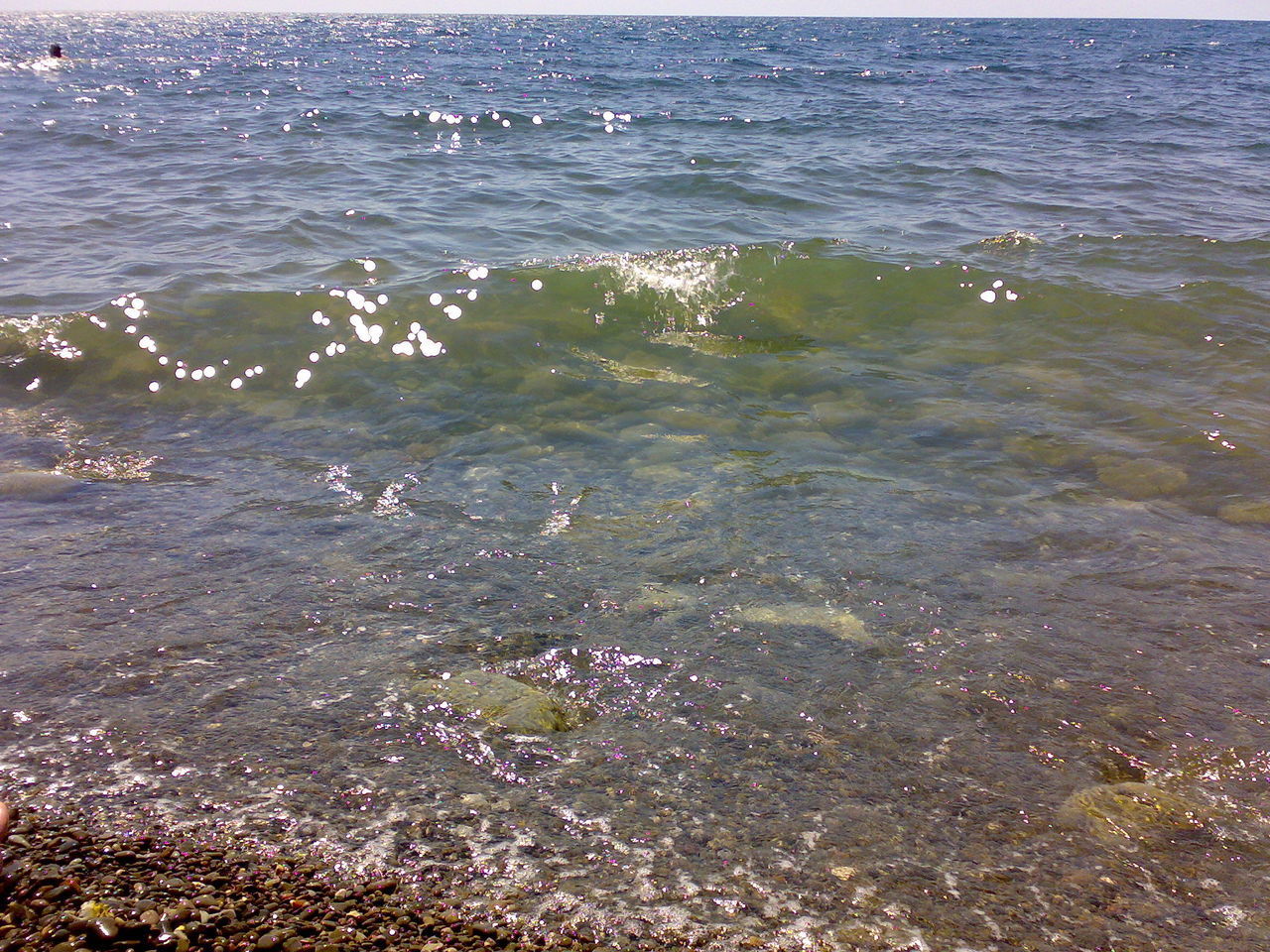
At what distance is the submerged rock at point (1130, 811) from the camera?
2.79 meters

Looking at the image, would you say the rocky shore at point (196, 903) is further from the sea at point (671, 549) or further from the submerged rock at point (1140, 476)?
the submerged rock at point (1140, 476)

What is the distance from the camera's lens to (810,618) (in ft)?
12.8

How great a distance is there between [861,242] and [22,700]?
31.3 ft

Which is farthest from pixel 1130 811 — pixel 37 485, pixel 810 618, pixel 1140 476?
pixel 37 485

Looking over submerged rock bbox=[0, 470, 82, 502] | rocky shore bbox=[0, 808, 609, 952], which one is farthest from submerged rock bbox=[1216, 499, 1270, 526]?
submerged rock bbox=[0, 470, 82, 502]

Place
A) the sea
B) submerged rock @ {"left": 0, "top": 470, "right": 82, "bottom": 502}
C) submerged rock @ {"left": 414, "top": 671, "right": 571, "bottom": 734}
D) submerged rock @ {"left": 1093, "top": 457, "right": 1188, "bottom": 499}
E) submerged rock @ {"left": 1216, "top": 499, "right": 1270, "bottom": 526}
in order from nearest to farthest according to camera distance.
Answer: the sea < submerged rock @ {"left": 414, "top": 671, "right": 571, "bottom": 734} < submerged rock @ {"left": 0, "top": 470, "right": 82, "bottom": 502} < submerged rock @ {"left": 1216, "top": 499, "right": 1270, "bottom": 526} < submerged rock @ {"left": 1093, "top": 457, "right": 1188, "bottom": 499}

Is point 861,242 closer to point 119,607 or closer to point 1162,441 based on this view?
point 1162,441

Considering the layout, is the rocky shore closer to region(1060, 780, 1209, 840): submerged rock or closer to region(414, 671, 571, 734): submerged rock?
region(414, 671, 571, 734): submerged rock

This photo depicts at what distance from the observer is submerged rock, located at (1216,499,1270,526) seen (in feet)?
15.9

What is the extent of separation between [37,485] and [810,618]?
4500 mm

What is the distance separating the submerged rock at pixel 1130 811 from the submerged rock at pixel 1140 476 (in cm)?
266

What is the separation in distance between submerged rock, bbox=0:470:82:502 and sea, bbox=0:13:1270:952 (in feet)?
0.48

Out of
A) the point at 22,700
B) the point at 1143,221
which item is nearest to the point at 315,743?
the point at 22,700

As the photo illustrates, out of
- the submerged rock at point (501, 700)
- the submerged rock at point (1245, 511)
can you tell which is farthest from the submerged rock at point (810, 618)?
the submerged rock at point (1245, 511)
